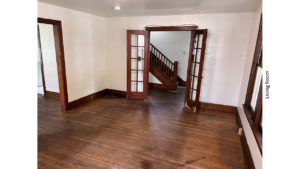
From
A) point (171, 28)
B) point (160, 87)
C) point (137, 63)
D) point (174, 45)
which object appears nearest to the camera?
point (171, 28)

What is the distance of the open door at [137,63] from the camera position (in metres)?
4.72

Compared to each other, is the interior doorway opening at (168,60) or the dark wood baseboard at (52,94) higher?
the interior doorway opening at (168,60)

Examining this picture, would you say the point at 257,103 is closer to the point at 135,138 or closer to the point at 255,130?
the point at 255,130

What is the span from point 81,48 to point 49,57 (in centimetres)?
104

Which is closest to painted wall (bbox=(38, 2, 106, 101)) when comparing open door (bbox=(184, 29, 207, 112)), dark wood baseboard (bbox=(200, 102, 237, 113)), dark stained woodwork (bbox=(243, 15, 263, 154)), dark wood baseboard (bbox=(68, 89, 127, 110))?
dark wood baseboard (bbox=(68, 89, 127, 110))

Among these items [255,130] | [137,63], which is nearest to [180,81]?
[137,63]

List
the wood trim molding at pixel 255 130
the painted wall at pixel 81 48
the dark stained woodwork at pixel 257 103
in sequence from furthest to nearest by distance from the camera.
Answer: the painted wall at pixel 81 48
the dark stained woodwork at pixel 257 103
the wood trim molding at pixel 255 130

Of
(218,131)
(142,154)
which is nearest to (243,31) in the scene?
(218,131)

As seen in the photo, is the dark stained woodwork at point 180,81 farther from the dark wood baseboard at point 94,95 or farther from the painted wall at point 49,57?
the painted wall at point 49,57

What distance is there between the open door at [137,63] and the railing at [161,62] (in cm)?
170

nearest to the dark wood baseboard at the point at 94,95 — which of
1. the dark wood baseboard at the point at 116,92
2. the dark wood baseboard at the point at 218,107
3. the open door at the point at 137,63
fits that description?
the dark wood baseboard at the point at 116,92

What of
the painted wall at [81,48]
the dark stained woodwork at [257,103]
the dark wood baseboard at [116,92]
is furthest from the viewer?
the dark wood baseboard at [116,92]

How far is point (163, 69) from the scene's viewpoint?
6.78 meters
